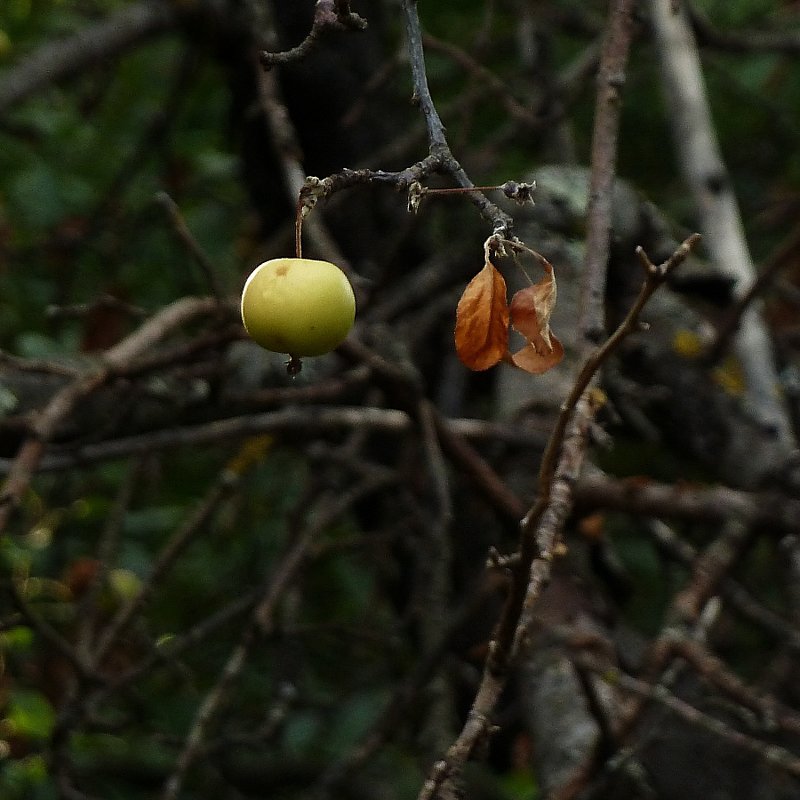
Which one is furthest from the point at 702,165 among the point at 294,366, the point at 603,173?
the point at 294,366

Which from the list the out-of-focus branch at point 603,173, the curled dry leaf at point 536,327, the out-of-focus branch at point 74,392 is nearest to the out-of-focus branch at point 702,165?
the out-of-focus branch at point 603,173

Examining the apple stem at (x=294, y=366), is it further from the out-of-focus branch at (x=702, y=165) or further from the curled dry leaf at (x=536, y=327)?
the out-of-focus branch at (x=702, y=165)

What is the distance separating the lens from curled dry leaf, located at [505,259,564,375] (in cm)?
103

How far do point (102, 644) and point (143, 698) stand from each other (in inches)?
20.7

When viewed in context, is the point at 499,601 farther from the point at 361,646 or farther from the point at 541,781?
the point at 541,781

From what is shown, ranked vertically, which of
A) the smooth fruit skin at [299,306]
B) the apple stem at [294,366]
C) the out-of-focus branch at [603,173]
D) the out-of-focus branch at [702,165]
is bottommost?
the apple stem at [294,366]

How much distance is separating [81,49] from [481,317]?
6.89ft

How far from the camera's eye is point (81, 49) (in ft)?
9.16

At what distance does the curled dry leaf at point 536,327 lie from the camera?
103 centimetres

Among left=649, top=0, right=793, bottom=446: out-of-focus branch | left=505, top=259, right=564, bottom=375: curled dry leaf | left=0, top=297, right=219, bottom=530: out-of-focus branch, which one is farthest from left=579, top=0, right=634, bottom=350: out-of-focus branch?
left=649, top=0, right=793, bottom=446: out-of-focus branch

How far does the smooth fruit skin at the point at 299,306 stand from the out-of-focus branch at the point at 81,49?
1.80 meters

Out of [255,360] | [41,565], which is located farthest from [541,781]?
[41,565]

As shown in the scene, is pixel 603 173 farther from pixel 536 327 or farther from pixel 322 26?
pixel 322 26

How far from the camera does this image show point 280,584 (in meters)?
2.27
